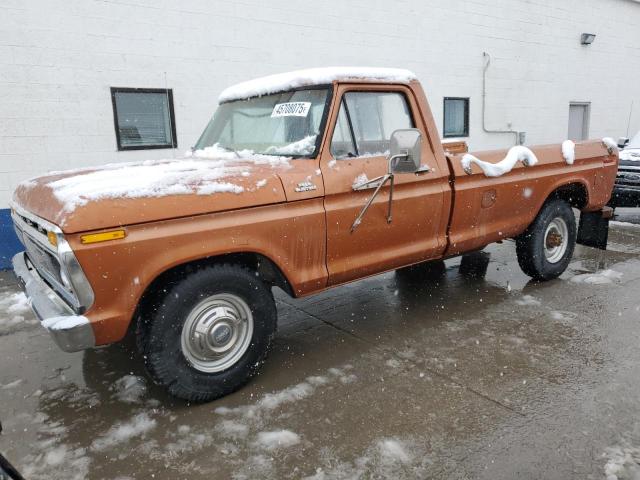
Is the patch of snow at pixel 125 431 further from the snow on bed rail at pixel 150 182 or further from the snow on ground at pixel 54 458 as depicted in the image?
the snow on bed rail at pixel 150 182

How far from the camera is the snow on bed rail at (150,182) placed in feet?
8.66

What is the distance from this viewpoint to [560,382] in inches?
127

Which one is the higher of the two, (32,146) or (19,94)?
(19,94)

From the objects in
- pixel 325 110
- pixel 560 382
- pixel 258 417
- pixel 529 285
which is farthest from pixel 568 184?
pixel 258 417

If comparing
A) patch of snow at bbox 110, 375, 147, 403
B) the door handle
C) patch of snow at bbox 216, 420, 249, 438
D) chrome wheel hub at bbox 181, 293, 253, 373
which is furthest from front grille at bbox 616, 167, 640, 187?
patch of snow at bbox 110, 375, 147, 403

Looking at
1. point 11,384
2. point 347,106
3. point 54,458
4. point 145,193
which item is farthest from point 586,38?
point 54,458

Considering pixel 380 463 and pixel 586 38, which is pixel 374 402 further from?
pixel 586 38

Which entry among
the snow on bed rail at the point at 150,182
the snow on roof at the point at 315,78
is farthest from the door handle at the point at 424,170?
the snow on bed rail at the point at 150,182

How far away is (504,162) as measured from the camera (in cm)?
444

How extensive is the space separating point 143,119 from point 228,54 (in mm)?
1717

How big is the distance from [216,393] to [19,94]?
540 centimetres

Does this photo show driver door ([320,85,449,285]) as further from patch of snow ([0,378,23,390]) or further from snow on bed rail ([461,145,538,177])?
patch of snow ([0,378,23,390])

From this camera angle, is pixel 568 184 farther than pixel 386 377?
A: Yes

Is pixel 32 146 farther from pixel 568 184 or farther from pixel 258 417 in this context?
pixel 568 184
